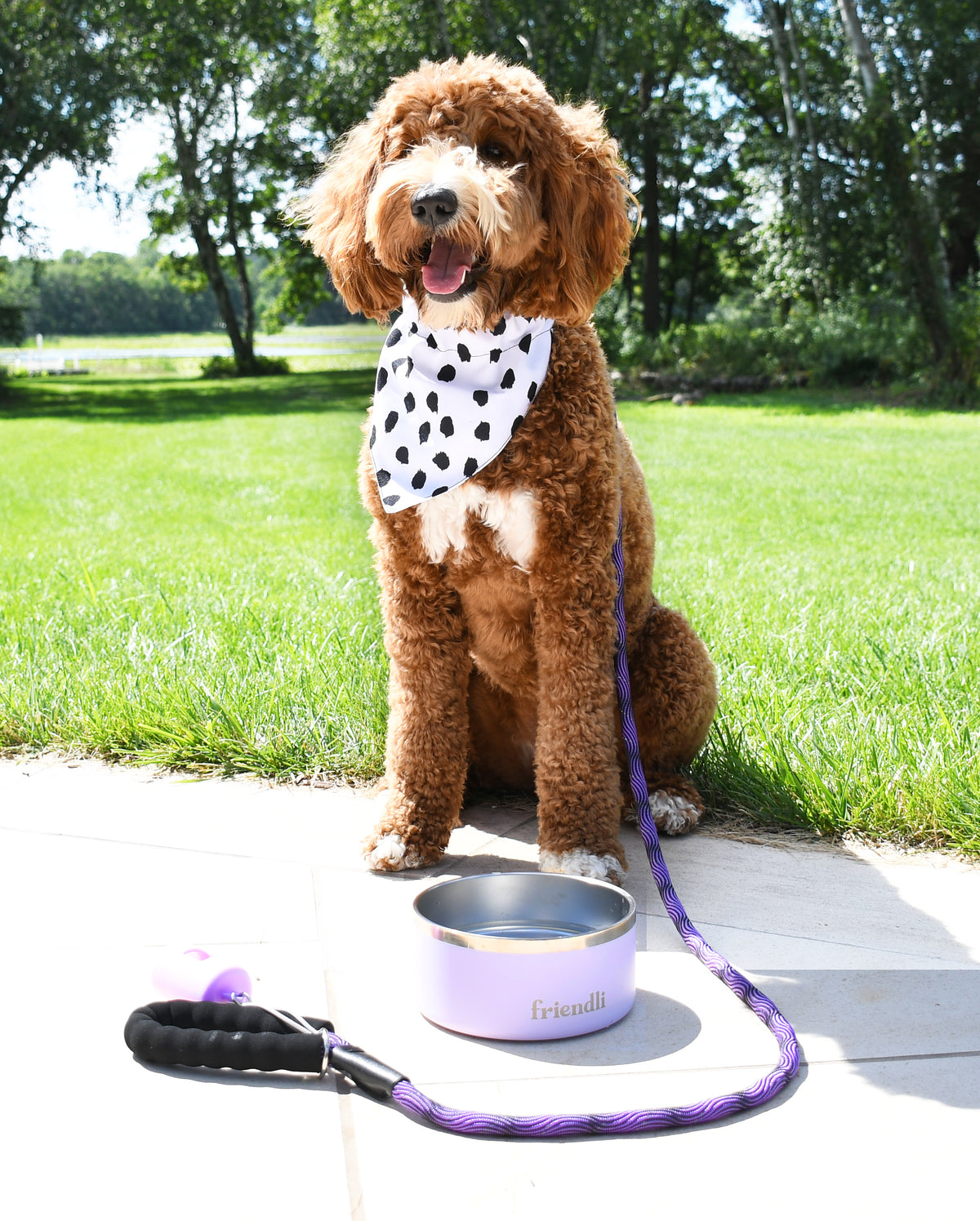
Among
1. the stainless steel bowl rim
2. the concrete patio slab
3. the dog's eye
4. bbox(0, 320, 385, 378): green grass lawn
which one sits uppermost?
bbox(0, 320, 385, 378): green grass lawn

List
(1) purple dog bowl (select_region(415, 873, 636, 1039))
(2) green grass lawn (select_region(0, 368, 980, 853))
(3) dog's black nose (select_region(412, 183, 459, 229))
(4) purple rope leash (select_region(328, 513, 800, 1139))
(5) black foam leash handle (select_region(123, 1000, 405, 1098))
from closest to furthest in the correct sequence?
(4) purple rope leash (select_region(328, 513, 800, 1139)) < (5) black foam leash handle (select_region(123, 1000, 405, 1098)) < (1) purple dog bowl (select_region(415, 873, 636, 1039)) < (3) dog's black nose (select_region(412, 183, 459, 229)) < (2) green grass lawn (select_region(0, 368, 980, 853))

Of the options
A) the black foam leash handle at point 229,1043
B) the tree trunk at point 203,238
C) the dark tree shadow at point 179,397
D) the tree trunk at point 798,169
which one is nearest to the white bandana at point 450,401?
the black foam leash handle at point 229,1043

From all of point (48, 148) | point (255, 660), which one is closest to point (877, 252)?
point (48, 148)

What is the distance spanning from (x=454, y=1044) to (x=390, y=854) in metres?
0.79

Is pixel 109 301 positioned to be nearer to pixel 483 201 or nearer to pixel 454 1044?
pixel 483 201

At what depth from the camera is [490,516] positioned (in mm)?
2594

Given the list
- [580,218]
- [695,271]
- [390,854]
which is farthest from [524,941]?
[695,271]

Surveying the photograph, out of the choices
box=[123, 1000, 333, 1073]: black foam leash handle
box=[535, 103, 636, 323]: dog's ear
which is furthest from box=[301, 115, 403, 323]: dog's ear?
box=[123, 1000, 333, 1073]: black foam leash handle

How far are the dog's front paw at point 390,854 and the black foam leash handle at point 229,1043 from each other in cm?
85

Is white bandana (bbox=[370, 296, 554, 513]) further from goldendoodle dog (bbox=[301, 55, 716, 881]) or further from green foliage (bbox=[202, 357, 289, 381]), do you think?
green foliage (bbox=[202, 357, 289, 381])

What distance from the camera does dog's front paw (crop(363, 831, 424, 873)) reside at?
2725mm

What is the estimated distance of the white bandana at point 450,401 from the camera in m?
2.55

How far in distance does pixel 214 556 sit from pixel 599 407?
481 cm

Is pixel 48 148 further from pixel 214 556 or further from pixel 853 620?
pixel 853 620
